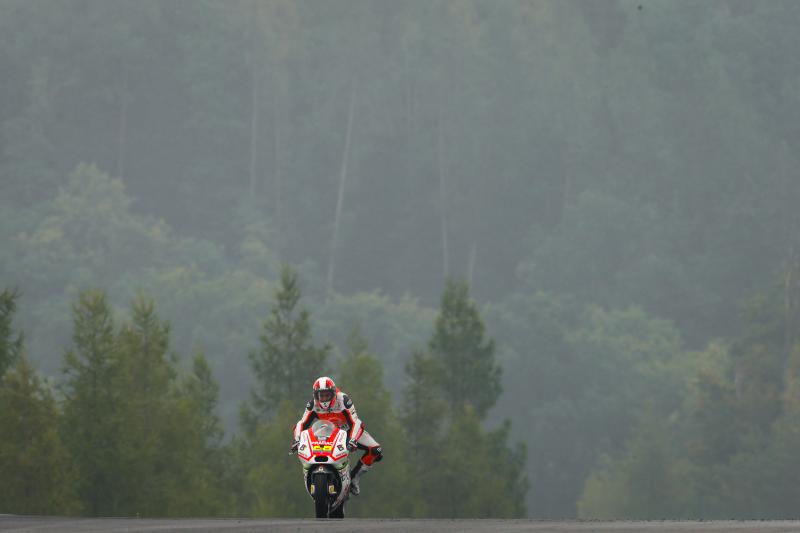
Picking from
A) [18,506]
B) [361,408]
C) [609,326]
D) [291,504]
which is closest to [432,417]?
[361,408]

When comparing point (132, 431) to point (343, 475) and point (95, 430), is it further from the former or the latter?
point (343, 475)

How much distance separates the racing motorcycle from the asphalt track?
0.39 meters

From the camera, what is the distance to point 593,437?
163m

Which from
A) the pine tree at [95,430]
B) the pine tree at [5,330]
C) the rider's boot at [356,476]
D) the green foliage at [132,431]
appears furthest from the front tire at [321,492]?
the pine tree at [5,330]

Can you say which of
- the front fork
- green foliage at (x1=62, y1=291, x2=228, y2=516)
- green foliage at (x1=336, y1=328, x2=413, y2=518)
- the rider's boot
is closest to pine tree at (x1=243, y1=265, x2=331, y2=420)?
green foliage at (x1=336, y1=328, x2=413, y2=518)

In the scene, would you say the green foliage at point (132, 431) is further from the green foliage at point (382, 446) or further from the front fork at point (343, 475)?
the front fork at point (343, 475)

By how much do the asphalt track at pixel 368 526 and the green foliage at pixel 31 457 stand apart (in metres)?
51.0

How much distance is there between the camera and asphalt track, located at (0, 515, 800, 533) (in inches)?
760

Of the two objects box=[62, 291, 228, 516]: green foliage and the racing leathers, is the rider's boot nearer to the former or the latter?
the racing leathers

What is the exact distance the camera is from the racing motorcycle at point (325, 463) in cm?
2141

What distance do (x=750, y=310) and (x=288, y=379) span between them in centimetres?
4850

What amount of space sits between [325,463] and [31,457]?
53.7 meters

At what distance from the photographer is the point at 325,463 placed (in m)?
21.4

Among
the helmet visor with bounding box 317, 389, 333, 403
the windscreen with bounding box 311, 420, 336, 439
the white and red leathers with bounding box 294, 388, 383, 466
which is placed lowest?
the windscreen with bounding box 311, 420, 336, 439
